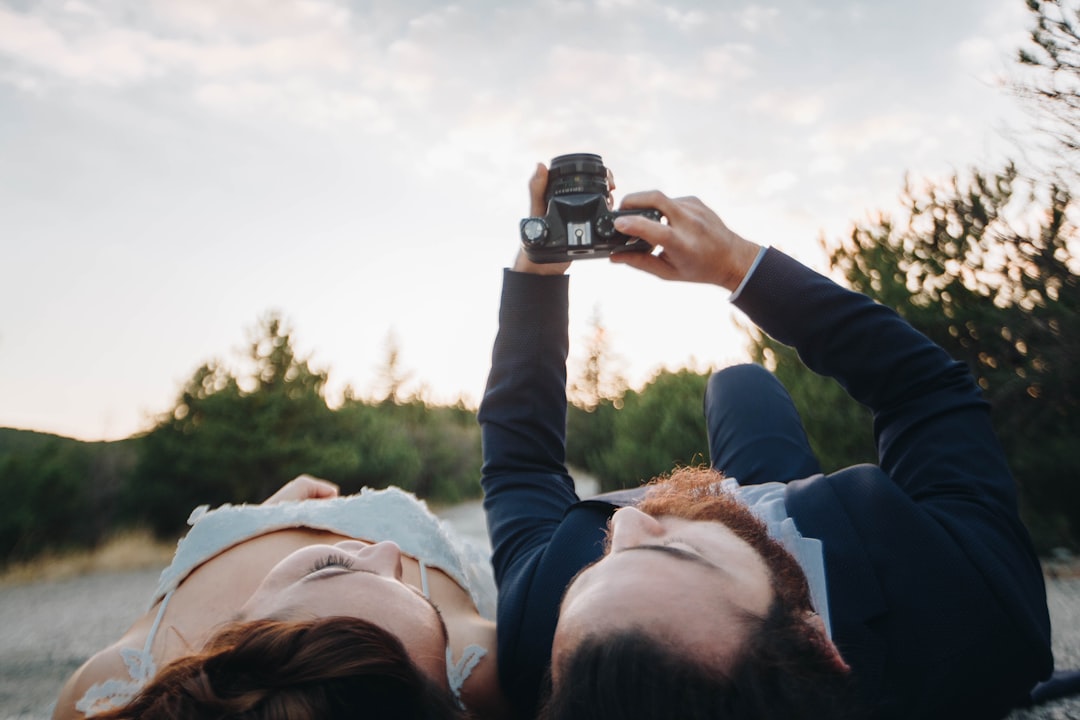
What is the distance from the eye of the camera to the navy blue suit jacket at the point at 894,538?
1.49 meters

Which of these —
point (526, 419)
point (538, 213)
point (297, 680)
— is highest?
point (538, 213)

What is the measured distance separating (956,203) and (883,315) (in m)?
5.82

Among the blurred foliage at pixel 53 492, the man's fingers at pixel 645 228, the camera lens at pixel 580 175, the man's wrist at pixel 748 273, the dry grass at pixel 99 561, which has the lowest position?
the dry grass at pixel 99 561

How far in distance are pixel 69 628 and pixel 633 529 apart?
18.2 ft

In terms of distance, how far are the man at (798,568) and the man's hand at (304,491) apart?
1070 millimetres

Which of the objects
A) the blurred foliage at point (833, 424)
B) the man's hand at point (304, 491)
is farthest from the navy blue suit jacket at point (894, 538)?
the blurred foliage at point (833, 424)

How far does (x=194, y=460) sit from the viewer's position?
34.2ft

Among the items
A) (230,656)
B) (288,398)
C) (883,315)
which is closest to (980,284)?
(883,315)

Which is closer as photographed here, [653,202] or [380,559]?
[380,559]

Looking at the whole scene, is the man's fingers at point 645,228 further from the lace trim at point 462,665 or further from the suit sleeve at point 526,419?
the lace trim at point 462,665

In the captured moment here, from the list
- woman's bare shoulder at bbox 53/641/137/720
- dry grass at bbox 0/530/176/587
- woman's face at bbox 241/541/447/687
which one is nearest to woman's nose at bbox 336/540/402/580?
woman's face at bbox 241/541/447/687

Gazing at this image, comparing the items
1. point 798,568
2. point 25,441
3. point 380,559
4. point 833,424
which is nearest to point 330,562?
point 380,559

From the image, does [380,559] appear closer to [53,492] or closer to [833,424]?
[833,424]

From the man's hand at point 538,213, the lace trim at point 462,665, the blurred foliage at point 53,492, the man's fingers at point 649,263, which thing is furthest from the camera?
the blurred foliage at point 53,492
